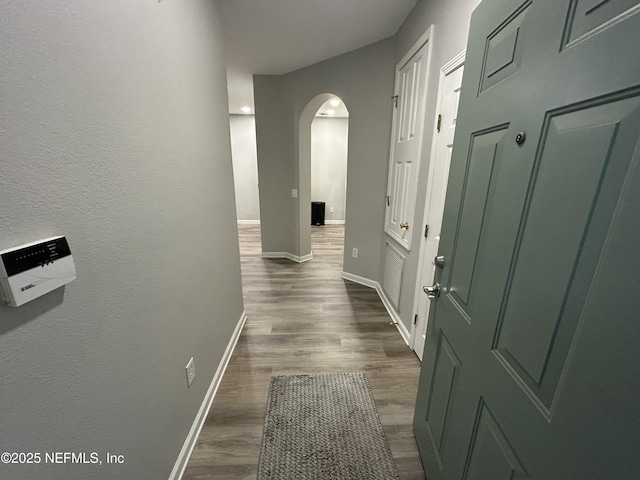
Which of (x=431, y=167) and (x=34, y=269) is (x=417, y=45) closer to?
(x=431, y=167)

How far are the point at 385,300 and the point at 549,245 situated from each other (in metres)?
2.29

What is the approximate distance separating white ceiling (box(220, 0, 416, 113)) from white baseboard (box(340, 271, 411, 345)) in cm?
253

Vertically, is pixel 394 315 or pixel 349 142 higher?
pixel 349 142

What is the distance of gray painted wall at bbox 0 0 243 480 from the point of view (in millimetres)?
540

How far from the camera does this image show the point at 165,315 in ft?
3.51

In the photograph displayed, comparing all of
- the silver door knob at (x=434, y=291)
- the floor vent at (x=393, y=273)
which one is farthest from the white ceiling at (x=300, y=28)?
the silver door knob at (x=434, y=291)

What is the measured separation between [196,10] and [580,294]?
1.93 m

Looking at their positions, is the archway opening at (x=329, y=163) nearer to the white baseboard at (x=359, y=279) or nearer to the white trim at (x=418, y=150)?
the white baseboard at (x=359, y=279)

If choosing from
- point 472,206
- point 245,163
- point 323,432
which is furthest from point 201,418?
point 245,163

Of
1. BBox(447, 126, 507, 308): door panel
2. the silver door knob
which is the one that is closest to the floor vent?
the silver door knob

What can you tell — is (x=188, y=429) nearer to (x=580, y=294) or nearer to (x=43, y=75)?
(x=43, y=75)

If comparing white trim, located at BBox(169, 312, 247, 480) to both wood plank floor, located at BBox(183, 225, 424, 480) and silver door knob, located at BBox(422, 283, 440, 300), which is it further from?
silver door knob, located at BBox(422, 283, 440, 300)

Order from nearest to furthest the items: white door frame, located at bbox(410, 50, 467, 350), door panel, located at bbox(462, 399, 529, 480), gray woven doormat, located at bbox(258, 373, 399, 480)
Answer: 1. door panel, located at bbox(462, 399, 529, 480)
2. gray woven doormat, located at bbox(258, 373, 399, 480)
3. white door frame, located at bbox(410, 50, 467, 350)

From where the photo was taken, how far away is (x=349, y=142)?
2.83 metres
